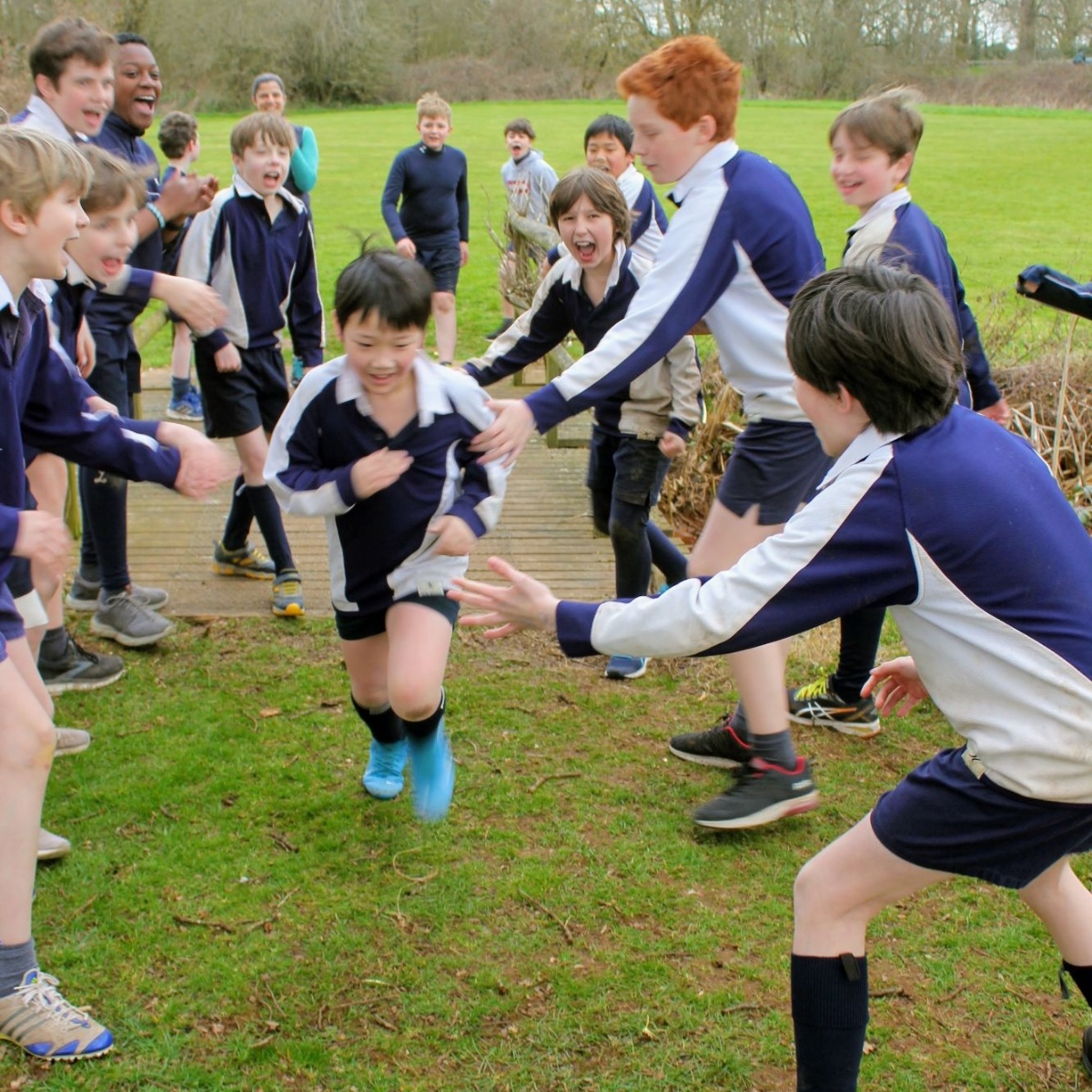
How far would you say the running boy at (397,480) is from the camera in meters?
3.26

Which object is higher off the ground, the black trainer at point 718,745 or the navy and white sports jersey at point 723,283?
the navy and white sports jersey at point 723,283

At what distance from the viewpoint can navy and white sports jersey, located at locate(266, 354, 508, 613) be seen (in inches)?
133

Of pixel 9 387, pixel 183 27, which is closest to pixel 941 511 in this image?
pixel 9 387

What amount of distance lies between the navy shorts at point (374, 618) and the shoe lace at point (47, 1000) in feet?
3.93

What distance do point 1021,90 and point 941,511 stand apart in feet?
171

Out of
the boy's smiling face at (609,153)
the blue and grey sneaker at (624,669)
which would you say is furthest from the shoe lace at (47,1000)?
the boy's smiling face at (609,153)

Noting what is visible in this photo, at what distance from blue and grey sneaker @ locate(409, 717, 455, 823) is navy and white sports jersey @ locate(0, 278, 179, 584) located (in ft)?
3.43

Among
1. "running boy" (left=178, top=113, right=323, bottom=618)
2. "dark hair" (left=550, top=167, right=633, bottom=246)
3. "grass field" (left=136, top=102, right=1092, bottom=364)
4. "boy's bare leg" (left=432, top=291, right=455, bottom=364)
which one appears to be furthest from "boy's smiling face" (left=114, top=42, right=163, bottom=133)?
"boy's bare leg" (left=432, top=291, right=455, bottom=364)

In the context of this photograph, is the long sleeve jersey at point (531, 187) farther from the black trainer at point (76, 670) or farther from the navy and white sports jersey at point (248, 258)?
the black trainer at point (76, 670)

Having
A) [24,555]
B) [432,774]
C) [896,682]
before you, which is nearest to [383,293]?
[24,555]

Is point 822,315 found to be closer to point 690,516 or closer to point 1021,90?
point 690,516

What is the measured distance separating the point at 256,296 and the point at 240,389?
1.32 ft

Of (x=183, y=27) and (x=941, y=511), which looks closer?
(x=941, y=511)

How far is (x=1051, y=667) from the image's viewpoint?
2162 millimetres
